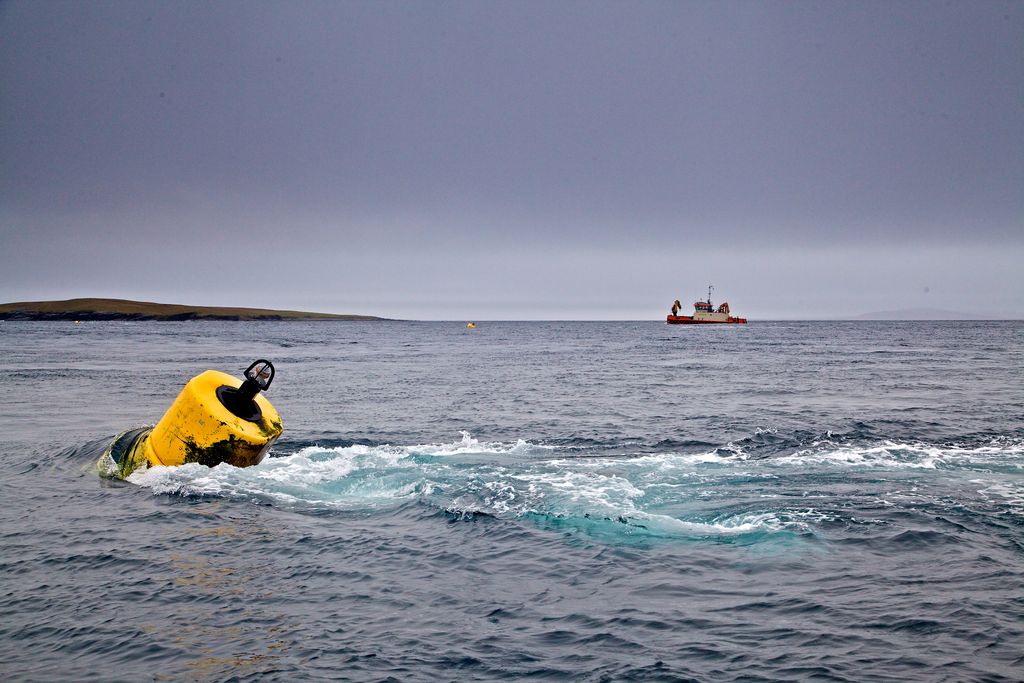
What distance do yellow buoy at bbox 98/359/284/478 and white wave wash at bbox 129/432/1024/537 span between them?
11.5 inches

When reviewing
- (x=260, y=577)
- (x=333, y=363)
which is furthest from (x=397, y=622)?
(x=333, y=363)

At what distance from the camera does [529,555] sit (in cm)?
987

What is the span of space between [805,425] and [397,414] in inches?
497

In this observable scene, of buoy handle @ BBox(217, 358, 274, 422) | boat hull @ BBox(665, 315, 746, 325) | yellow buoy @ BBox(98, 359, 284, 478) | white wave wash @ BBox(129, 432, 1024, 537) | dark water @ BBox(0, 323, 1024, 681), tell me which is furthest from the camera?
boat hull @ BBox(665, 315, 746, 325)

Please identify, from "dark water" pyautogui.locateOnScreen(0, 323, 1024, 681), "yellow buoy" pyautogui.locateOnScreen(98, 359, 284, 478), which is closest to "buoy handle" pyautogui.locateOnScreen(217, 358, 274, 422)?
"yellow buoy" pyautogui.locateOnScreen(98, 359, 284, 478)

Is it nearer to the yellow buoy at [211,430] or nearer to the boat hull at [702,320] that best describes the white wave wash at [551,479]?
the yellow buoy at [211,430]

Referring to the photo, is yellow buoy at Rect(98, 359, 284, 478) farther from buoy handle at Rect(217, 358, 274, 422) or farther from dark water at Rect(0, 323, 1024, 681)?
dark water at Rect(0, 323, 1024, 681)

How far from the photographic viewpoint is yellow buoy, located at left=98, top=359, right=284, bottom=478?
14062mm

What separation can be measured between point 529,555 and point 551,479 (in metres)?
4.53

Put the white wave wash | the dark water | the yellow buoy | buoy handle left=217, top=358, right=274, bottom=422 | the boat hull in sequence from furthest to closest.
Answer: the boat hull, buoy handle left=217, top=358, right=274, bottom=422, the yellow buoy, the white wave wash, the dark water

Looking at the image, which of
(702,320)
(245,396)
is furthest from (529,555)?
(702,320)

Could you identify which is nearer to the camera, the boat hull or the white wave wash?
the white wave wash

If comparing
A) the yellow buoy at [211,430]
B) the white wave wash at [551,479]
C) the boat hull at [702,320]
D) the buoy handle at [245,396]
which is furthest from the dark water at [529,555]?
the boat hull at [702,320]

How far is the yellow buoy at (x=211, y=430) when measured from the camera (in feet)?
46.1
